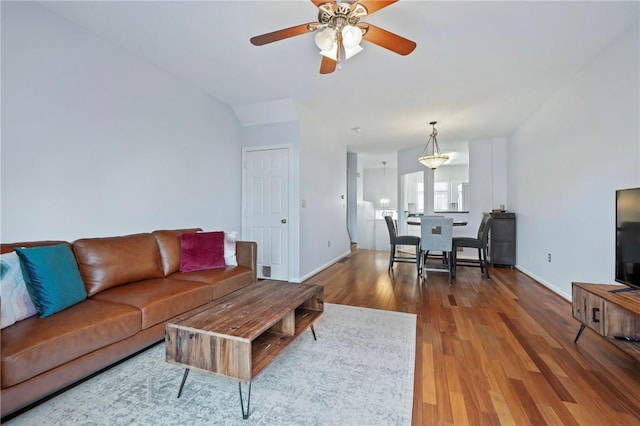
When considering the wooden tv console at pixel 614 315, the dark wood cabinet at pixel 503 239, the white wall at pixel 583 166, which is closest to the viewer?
the wooden tv console at pixel 614 315

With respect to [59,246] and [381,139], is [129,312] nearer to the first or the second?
[59,246]

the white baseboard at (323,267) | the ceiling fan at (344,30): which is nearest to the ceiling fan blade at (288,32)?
the ceiling fan at (344,30)

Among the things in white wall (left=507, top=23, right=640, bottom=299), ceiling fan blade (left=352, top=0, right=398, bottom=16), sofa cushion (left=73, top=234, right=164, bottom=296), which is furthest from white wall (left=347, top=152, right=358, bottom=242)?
ceiling fan blade (left=352, top=0, right=398, bottom=16)

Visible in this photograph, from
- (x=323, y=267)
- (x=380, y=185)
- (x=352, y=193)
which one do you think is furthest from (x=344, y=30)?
(x=380, y=185)

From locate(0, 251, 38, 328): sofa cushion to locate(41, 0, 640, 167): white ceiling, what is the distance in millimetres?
1892

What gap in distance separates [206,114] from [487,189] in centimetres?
555

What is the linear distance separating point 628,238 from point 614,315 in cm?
54

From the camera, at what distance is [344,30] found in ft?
5.53

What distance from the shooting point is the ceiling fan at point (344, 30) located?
1598 mm

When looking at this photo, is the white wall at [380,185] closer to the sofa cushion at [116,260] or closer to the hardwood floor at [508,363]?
the hardwood floor at [508,363]

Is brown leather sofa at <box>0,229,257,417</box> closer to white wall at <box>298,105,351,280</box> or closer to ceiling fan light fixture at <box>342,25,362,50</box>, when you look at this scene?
white wall at <box>298,105,351,280</box>

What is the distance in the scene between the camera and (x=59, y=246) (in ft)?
5.83

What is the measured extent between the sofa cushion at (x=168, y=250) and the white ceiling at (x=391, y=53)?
1774mm

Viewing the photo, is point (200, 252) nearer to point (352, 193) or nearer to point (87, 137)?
point (87, 137)
